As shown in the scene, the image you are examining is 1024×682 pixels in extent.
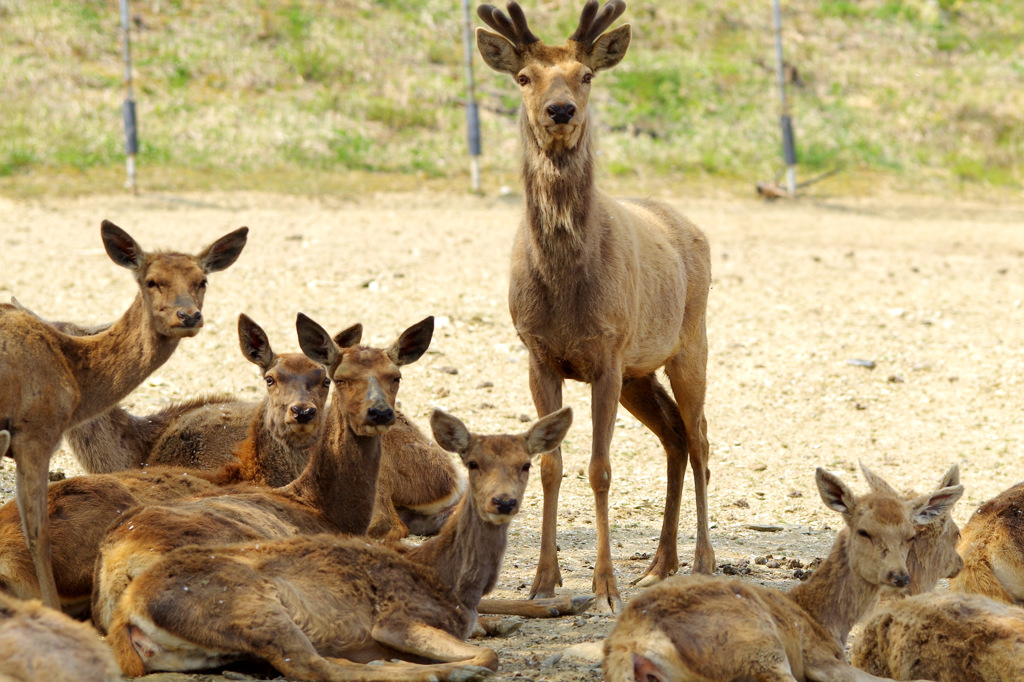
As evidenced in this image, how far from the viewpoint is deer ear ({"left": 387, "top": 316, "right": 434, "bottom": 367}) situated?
25.8ft

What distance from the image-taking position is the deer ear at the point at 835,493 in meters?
6.79

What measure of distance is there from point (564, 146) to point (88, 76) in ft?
62.5

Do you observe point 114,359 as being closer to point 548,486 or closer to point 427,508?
point 427,508

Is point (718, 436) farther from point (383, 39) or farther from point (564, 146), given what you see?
point (383, 39)

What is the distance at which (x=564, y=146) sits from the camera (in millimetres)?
8156

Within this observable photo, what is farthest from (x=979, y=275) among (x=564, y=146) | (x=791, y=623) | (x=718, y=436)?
(x=791, y=623)

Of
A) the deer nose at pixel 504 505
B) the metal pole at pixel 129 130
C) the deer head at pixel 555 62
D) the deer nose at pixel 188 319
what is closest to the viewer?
the deer nose at pixel 504 505

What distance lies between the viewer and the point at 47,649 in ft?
16.5

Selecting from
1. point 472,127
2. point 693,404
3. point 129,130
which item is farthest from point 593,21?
point 129,130

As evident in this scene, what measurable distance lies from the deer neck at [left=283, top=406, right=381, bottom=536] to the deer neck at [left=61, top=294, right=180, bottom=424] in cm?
124

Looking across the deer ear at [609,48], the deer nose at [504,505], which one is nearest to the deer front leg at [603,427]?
the deer nose at [504,505]

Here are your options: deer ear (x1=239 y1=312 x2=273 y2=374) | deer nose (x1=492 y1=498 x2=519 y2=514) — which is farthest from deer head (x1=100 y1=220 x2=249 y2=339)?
deer nose (x1=492 y1=498 x2=519 y2=514)

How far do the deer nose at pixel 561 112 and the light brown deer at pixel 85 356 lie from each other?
2.30 metres

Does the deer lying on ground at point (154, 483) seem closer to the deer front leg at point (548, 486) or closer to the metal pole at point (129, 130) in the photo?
the deer front leg at point (548, 486)
